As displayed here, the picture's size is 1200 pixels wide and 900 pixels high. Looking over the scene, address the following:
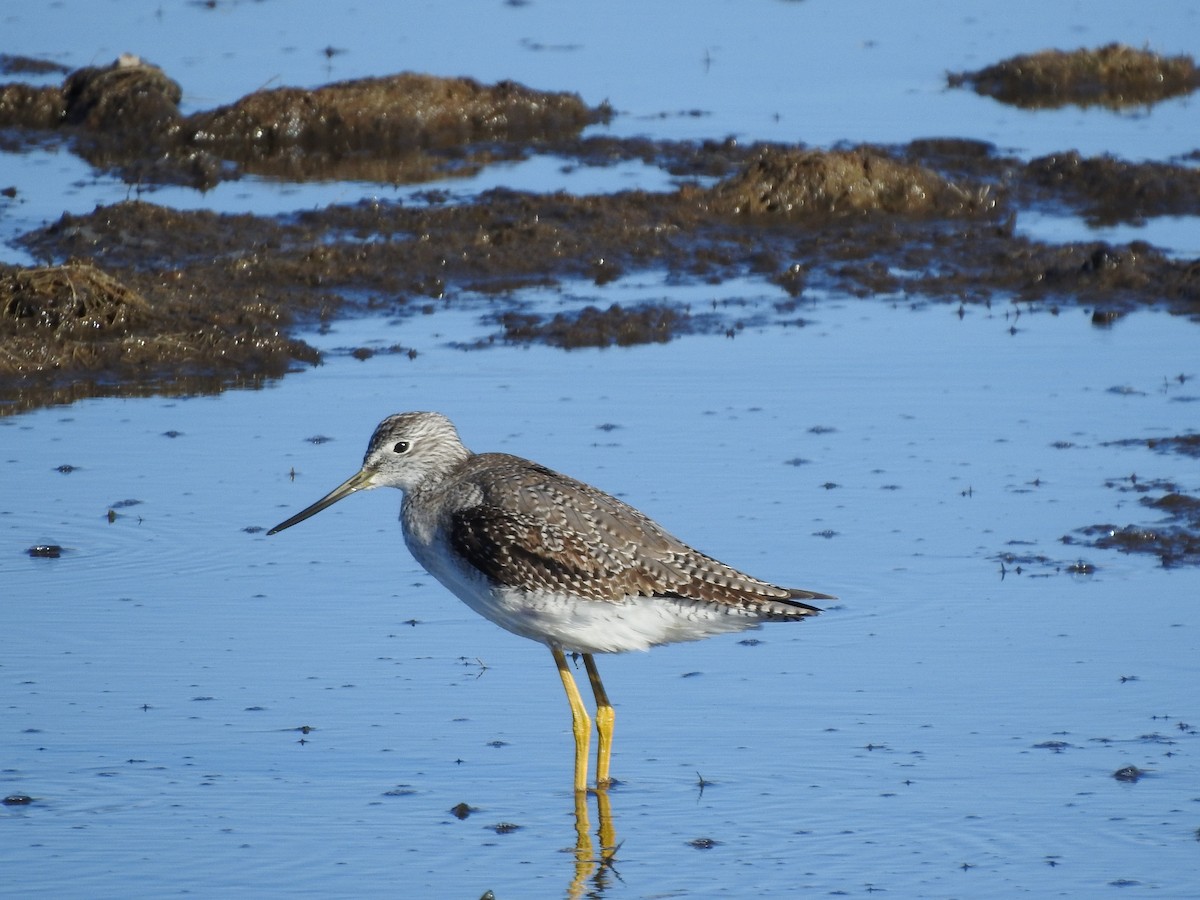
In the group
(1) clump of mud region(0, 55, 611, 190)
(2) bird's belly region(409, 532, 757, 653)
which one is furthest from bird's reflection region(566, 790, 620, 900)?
(1) clump of mud region(0, 55, 611, 190)

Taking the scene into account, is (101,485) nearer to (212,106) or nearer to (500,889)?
(500,889)

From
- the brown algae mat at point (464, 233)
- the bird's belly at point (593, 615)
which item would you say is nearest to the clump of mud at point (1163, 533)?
the bird's belly at point (593, 615)

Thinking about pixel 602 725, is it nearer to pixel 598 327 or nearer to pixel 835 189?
pixel 598 327

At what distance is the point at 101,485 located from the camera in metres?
9.16

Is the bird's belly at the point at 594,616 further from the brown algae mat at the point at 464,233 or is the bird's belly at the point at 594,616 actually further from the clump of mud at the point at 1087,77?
the clump of mud at the point at 1087,77

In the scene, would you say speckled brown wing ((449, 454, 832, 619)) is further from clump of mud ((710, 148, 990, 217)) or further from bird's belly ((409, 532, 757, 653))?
clump of mud ((710, 148, 990, 217))

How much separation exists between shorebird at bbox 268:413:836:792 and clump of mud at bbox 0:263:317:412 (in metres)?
4.48

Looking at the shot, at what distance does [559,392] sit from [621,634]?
4.03 m

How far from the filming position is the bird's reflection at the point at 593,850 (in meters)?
→ 5.95

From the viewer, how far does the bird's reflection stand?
5.95 metres

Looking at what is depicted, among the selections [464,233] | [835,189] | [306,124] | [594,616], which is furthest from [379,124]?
[594,616]

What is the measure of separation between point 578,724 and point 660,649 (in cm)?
110

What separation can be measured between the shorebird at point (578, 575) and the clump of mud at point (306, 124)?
916cm

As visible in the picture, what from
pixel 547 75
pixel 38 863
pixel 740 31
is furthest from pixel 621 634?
pixel 740 31
